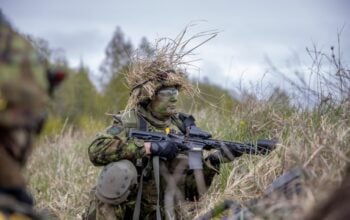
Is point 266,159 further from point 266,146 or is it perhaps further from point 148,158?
point 148,158

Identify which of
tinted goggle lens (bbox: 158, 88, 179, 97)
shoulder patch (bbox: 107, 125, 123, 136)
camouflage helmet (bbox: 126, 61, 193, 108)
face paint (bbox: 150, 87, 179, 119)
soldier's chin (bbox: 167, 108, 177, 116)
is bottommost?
shoulder patch (bbox: 107, 125, 123, 136)

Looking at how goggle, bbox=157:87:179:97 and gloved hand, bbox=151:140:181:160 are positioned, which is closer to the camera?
gloved hand, bbox=151:140:181:160

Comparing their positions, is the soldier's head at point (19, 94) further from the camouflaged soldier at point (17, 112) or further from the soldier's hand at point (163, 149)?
the soldier's hand at point (163, 149)

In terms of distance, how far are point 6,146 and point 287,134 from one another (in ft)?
9.93

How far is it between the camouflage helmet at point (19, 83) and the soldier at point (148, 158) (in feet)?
9.40

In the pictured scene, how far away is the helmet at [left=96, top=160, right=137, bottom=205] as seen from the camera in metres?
5.58

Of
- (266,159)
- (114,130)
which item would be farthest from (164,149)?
(266,159)

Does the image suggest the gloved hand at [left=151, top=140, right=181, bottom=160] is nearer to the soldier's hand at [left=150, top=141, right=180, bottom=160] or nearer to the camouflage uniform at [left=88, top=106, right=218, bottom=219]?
the soldier's hand at [left=150, top=141, right=180, bottom=160]

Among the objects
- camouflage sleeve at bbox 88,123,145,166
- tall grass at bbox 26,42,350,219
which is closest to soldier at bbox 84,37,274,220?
camouflage sleeve at bbox 88,123,145,166

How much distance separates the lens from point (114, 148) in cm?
580

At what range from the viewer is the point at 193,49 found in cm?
627

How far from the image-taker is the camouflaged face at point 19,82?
2.67 m

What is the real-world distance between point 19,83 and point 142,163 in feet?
10.8

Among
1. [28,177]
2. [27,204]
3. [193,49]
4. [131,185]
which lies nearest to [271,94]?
[193,49]
